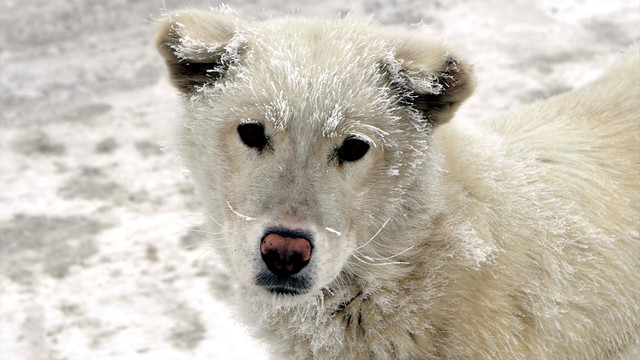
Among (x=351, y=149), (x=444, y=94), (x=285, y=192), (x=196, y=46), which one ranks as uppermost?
(x=444, y=94)

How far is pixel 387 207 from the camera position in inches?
120

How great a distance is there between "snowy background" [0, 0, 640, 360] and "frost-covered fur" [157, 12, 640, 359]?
0.36 meters

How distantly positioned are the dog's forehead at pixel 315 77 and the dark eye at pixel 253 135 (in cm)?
7

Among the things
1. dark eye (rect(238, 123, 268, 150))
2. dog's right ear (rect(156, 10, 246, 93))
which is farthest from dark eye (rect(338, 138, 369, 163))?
dog's right ear (rect(156, 10, 246, 93))

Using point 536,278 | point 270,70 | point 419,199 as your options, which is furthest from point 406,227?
point 270,70

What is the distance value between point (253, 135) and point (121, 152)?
3.76m

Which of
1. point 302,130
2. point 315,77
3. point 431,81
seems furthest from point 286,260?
point 431,81

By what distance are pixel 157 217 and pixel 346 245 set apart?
9.84 ft

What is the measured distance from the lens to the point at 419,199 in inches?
122

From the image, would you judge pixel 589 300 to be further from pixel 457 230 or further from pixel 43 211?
pixel 43 211

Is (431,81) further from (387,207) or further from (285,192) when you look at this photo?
(285,192)

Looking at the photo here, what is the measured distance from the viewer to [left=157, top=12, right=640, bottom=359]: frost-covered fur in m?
2.88

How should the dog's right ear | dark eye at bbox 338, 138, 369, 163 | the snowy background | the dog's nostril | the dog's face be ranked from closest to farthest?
the dog's nostril
the dog's face
dark eye at bbox 338, 138, 369, 163
the dog's right ear
the snowy background

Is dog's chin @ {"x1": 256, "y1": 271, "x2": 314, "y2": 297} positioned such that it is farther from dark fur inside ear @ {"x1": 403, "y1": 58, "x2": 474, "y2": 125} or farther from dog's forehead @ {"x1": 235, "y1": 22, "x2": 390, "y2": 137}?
dark fur inside ear @ {"x1": 403, "y1": 58, "x2": 474, "y2": 125}
